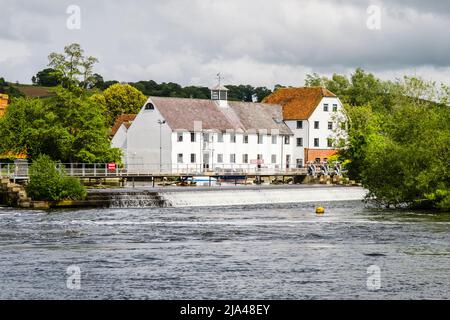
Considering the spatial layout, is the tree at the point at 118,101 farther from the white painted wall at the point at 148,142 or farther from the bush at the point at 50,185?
the bush at the point at 50,185

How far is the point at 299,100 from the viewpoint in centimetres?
12925

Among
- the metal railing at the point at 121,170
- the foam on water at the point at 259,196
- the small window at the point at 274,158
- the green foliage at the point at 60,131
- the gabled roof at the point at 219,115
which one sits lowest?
the foam on water at the point at 259,196

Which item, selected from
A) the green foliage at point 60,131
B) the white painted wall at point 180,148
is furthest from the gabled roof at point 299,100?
the green foliage at point 60,131

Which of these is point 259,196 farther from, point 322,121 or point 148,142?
point 322,121

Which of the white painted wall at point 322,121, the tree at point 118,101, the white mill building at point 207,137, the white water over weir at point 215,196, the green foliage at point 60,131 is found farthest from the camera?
the tree at point 118,101

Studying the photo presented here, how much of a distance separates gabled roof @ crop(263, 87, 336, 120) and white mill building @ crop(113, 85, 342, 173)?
3.56 ft

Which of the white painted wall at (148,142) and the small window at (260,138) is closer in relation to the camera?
the white painted wall at (148,142)

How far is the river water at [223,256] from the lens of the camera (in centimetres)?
3036

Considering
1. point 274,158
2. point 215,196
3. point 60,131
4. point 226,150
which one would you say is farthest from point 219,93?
point 215,196

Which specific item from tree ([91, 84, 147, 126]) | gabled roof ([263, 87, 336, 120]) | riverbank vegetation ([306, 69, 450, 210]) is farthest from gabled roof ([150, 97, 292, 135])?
riverbank vegetation ([306, 69, 450, 210])

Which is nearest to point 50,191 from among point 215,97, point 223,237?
point 223,237

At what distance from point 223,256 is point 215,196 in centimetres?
3574

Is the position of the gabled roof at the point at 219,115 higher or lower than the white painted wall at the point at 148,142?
higher

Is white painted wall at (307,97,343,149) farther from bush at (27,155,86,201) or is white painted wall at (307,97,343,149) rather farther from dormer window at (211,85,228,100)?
bush at (27,155,86,201)
